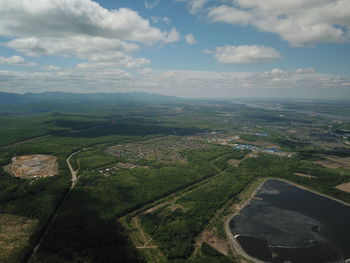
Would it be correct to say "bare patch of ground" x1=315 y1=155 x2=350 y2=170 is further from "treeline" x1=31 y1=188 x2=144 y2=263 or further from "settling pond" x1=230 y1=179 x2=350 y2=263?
"treeline" x1=31 y1=188 x2=144 y2=263

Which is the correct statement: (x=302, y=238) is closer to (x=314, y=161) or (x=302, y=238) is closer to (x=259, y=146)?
(x=314, y=161)

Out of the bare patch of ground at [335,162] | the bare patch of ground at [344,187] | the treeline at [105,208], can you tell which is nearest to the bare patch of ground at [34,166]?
the treeline at [105,208]

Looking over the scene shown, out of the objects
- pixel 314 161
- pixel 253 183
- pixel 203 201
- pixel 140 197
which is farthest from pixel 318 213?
pixel 314 161

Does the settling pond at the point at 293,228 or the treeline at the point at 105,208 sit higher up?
the treeline at the point at 105,208

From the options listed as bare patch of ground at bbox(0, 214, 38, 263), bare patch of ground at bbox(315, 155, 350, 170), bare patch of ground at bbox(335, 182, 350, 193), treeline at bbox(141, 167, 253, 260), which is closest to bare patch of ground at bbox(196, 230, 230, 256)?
treeline at bbox(141, 167, 253, 260)

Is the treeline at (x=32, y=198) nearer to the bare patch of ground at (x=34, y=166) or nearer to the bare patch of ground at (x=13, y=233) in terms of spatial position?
the bare patch of ground at (x=13, y=233)
